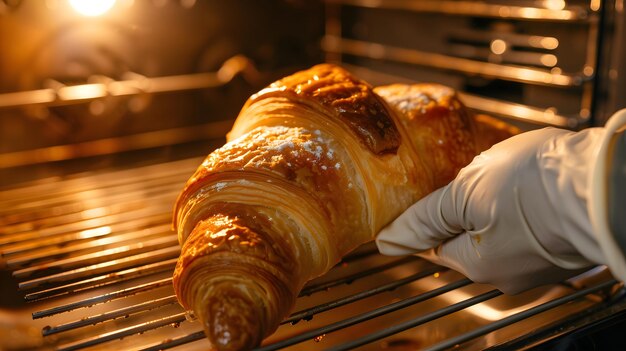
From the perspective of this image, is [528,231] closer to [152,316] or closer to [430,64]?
[152,316]

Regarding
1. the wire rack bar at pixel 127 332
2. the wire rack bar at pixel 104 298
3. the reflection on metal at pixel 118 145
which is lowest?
the wire rack bar at pixel 127 332

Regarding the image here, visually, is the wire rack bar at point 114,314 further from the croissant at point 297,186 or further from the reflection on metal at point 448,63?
the reflection on metal at point 448,63

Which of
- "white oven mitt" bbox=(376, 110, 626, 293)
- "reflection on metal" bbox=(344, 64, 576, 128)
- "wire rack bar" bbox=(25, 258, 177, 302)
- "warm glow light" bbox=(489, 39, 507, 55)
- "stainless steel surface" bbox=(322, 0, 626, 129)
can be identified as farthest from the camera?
"warm glow light" bbox=(489, 39, 507, 55)

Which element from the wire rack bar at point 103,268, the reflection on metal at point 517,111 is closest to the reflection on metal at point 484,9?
the reflection on metal at point 517,111

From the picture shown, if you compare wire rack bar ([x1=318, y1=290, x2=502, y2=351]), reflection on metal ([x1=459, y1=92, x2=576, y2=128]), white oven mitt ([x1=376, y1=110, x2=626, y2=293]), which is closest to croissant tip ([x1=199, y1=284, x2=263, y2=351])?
wire rack bar ([x1=318, y1=290, x2=502, y2=351])

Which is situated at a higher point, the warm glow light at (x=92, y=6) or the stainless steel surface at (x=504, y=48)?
the warm glow light at (x=92, y=6)

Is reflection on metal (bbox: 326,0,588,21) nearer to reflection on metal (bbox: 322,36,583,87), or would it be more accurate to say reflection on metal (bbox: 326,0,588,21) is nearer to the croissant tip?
reflection on metal (bbox: 322,36,583,87)
